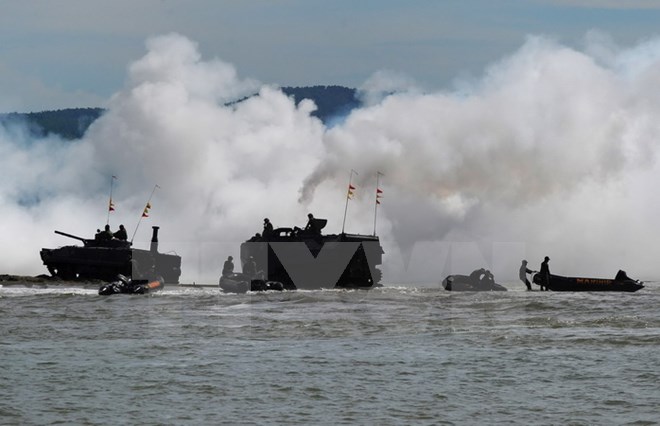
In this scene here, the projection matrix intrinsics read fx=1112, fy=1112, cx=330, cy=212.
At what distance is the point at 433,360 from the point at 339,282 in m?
45.5

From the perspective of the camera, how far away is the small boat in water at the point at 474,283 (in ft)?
230

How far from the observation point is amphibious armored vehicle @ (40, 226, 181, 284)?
73.7 metres

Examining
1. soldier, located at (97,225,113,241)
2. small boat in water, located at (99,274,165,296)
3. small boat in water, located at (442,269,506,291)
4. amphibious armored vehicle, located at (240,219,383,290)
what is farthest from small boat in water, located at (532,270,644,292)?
soldier, located at (97,225,113,241)

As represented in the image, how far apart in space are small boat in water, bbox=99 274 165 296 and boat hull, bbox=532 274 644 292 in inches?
996

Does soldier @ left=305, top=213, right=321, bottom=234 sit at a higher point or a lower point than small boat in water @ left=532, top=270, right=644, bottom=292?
higher

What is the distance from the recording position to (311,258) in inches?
2926

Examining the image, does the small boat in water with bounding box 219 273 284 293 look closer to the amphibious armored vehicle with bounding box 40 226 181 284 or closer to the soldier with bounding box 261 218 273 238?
the soldier with bounding box 261 218 273 238

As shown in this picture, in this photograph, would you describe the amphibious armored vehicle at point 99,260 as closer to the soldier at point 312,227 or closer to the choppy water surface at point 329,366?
the soldier at point 312,227

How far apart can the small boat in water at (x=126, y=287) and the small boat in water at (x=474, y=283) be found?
61.6 ft

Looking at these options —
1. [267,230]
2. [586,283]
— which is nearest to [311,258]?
[267,230]

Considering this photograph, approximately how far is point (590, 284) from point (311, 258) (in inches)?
719

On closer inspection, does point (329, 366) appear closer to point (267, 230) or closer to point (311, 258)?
point (311, 258)

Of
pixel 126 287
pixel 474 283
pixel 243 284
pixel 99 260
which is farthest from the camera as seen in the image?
pixel 99 260

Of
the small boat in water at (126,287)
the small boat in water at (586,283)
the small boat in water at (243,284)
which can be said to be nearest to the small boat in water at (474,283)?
the small boat in water at (586,283)
